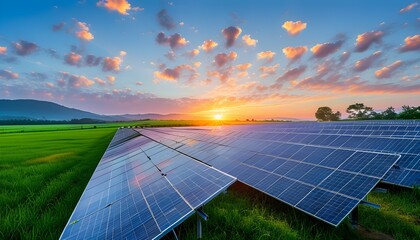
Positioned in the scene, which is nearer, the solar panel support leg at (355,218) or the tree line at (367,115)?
the solar panel support leg at (355,218)

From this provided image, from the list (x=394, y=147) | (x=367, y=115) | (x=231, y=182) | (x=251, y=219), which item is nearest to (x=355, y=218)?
(x=251, y=219)

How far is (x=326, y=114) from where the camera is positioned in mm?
112562

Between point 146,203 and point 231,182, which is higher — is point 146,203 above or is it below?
below

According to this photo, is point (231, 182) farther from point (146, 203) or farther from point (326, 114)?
point (326, 114)

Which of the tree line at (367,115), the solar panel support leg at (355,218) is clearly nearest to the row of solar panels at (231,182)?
the solar panel support leg at (355,218)

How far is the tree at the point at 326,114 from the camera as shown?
364ft

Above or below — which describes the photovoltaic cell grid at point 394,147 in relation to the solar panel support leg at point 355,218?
above

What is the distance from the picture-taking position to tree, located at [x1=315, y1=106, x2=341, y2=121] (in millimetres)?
111062

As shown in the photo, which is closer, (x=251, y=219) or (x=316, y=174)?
(x=251, y=219)

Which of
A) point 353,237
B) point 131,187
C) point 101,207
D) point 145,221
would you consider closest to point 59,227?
point 101,207

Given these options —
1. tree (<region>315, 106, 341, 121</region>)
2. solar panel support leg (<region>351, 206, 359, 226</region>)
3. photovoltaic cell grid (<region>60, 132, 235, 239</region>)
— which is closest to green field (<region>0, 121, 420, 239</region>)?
solar panel support leg (<region>351, 206, 359, 226</region>)

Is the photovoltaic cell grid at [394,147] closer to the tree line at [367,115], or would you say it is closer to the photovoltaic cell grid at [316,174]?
the photovoltaic cell grid at [316,174]

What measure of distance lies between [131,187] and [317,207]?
4484 millimetres

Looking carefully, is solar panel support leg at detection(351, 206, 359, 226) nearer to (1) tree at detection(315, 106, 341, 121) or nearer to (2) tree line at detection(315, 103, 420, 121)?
(2) tree line at detection(315, 103, 420, 121)
